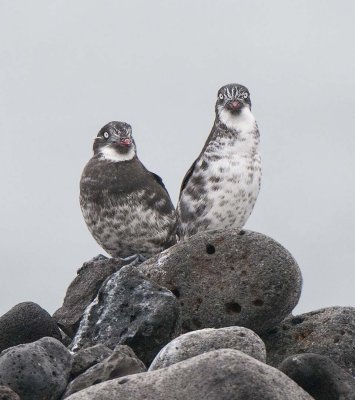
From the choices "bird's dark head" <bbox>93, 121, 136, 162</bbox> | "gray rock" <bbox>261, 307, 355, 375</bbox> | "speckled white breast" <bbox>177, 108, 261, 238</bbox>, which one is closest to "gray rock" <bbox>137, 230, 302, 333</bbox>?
"gray rock" <bbox>261, 307, 355, 375</bbox>

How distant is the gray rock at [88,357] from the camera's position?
1736cm

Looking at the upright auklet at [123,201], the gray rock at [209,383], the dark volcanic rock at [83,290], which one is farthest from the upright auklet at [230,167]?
the gray rock at [209,383]

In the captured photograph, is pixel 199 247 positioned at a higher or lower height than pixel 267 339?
higher

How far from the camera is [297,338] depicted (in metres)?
20.3

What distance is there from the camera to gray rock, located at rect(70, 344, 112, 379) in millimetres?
17359

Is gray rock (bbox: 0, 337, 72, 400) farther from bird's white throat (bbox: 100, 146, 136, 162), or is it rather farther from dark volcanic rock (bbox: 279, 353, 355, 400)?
bird's white throat (bbox: 100, 146, 136, 162)

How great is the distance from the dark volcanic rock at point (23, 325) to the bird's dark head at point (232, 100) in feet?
20.8

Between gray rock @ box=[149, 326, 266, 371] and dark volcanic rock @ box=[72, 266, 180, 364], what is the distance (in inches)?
75.9

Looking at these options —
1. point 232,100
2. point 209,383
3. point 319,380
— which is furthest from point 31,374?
point 232,100

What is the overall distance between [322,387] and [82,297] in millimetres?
6599

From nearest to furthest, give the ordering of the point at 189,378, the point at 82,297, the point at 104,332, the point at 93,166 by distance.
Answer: the point at 189,378
the point at 104,332
the point at 82,297
the point at 93,166

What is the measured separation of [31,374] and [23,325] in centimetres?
348

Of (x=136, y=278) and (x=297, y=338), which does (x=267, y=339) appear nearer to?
(x=297, y=338)

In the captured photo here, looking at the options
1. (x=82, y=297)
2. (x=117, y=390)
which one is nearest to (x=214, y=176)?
(x=82, y=297)
